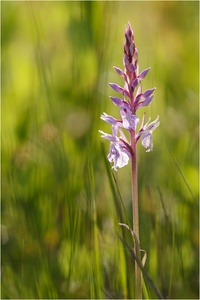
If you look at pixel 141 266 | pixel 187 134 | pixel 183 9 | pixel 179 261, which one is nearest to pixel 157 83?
pixel 187 134

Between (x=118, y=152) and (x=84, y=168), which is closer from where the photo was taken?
(x=118, y=152)

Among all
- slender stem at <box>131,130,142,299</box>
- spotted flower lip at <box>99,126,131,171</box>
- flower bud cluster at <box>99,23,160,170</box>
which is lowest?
slender stem at <box>131,130,142,299</box>

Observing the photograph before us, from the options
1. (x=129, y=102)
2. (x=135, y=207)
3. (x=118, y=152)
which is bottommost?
(x=135, y=207)

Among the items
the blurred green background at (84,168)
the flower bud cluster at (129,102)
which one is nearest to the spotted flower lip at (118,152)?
the flower bud cluster at (129,102)

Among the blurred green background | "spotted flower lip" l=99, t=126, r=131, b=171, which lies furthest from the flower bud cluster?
the blurred green background

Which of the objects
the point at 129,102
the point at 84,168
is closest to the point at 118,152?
the point at 129,102

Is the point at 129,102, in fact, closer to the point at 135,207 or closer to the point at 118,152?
the point at 118,152

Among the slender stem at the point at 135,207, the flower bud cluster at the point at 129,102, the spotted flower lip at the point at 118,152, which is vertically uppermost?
the flower bud cluster at the point at 129,102

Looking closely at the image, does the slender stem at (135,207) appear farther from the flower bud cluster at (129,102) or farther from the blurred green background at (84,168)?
the blurred green background at (84,168)

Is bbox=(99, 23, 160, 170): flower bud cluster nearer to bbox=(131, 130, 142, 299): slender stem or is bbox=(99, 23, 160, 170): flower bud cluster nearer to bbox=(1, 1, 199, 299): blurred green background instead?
bbox=(131, 130, 142, 299): slender stem
